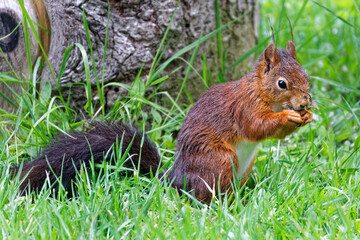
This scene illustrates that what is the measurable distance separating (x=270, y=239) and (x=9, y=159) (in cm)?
137

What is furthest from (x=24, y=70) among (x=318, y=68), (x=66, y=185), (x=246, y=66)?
(x=318, y=68)

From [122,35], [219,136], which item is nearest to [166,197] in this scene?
[219,136]

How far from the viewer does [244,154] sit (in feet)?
8.25

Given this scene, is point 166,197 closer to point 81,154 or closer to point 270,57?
point 81,154

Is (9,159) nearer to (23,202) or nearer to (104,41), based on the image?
(23,202)

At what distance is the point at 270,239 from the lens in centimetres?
181

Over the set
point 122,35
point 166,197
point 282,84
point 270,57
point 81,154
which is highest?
point 122,35

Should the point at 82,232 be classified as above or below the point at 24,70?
below

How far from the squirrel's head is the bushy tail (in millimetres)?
668

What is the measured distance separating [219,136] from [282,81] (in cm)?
41

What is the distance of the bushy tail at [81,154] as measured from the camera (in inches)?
92.9

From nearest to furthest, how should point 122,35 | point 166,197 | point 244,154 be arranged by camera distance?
point 166,197 → point 244,154 → point 122,35

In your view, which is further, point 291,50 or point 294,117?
point 291,50

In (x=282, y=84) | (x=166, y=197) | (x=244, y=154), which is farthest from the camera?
(x=244, y=154)
